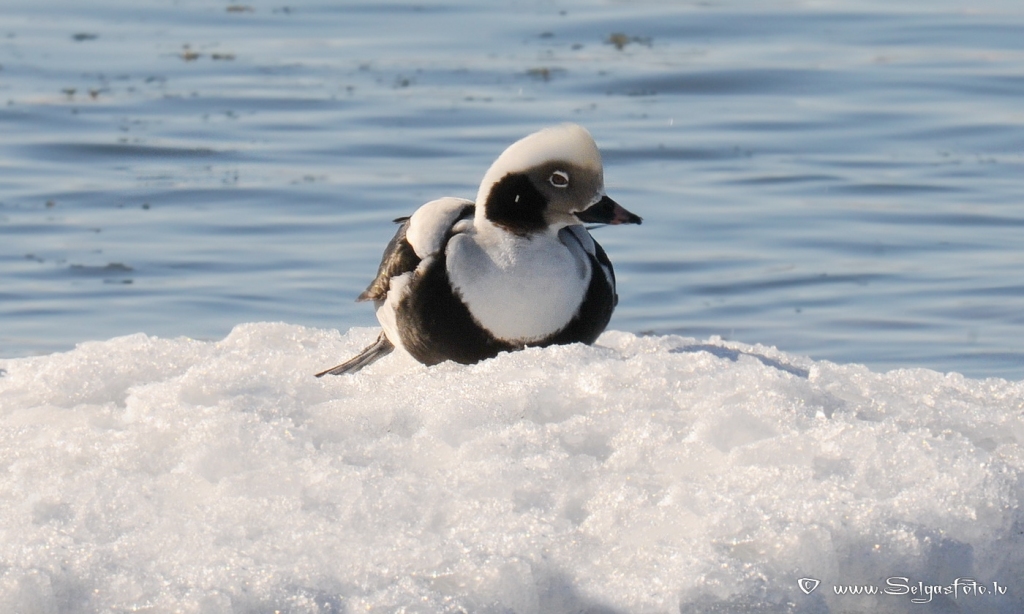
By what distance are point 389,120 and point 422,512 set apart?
8187 mm

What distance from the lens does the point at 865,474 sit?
363cm

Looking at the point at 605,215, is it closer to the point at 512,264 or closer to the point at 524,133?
the point at 512,264

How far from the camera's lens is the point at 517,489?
3645mm

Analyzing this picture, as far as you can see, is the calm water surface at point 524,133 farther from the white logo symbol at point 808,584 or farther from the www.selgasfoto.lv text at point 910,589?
the white logo symbol at point 808,584

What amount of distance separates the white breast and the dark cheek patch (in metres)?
0.05

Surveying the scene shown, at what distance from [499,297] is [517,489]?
3.02 feet

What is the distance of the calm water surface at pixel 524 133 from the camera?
25.5ft

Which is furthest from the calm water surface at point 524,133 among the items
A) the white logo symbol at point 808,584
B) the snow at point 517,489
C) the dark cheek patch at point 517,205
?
the white logo symbol at point 808,584

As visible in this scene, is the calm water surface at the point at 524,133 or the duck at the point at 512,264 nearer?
the duck at the point at 512,264

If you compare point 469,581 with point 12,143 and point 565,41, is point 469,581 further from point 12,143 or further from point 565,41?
point 565,41

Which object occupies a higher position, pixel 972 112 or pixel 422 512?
pixel 422 512

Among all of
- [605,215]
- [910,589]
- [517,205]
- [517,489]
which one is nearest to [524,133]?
[605,215]

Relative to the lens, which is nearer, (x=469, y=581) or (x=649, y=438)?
(x=469, y=581)

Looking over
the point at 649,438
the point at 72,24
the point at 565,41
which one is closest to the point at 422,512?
the point at 649,438
